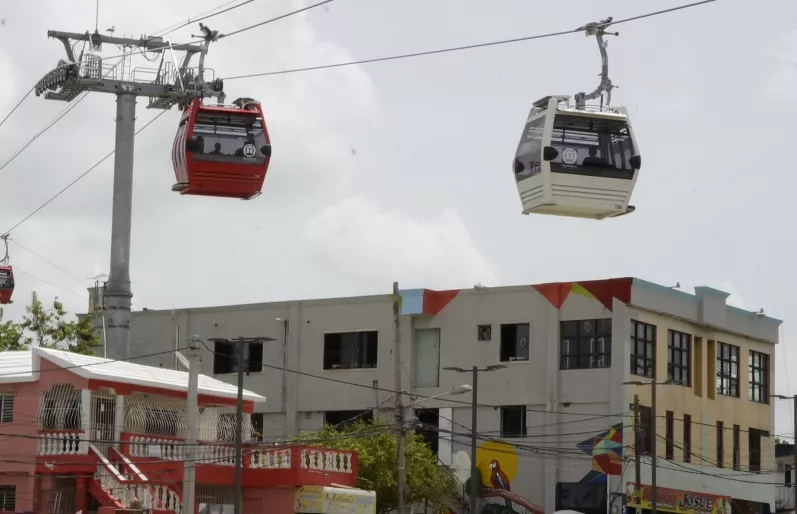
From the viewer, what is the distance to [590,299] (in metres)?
58.1

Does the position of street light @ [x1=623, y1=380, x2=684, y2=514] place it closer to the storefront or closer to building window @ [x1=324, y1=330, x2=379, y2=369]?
the storefront

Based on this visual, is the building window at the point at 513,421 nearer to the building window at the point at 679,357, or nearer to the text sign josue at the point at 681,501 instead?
the text sign josue at the point at 681,501

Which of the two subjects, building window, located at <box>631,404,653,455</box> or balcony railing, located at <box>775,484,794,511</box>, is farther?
balcony railing, located at <box>775,484,794,511</box>

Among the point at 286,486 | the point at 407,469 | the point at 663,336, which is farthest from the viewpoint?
the point at 663,336

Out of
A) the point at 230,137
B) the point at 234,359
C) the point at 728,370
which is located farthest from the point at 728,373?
→ the point at 230,137

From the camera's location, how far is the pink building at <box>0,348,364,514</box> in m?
42.6

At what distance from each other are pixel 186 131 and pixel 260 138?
1500mm

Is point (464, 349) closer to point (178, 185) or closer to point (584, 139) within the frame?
point (178, 185)

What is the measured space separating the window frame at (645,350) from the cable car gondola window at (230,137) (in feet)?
95.2

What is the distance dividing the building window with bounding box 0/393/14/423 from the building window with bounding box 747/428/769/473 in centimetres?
3328

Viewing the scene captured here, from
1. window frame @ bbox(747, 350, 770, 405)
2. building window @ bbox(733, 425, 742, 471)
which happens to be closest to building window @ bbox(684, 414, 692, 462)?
building window @ bbox(733, 425, 742, 471)

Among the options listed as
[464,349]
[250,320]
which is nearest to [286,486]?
[464,349]

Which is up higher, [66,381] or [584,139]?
[584,139]

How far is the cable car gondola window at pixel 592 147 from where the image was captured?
24.4 metres
